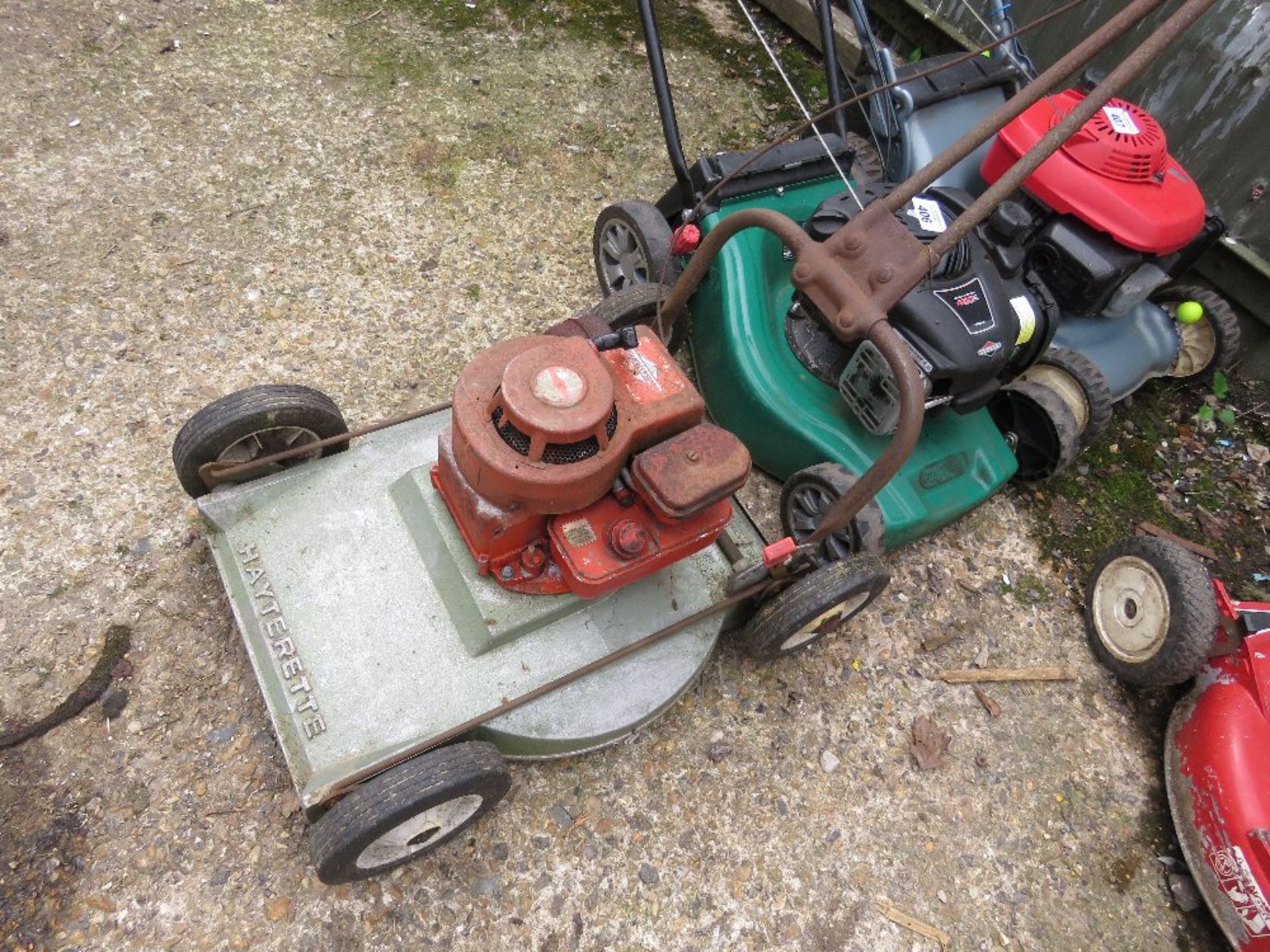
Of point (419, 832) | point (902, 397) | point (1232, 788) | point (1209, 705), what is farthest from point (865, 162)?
point (419, 832)

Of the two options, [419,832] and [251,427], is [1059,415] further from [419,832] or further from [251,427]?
[251,427]

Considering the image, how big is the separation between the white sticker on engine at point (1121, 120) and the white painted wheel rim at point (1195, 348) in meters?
0.84

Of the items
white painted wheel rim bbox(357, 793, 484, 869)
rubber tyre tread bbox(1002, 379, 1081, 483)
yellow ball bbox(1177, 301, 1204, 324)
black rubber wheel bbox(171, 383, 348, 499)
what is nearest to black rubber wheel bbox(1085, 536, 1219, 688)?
rubber tyre tread bbox(1002, 379, 1081, 483)

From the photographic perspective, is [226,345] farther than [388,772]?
Yes

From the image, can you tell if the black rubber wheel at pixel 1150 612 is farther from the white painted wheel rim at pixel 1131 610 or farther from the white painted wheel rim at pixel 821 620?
the white painted wheel rim at pixel 821 620

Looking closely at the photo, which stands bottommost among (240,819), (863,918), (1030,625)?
(240,819)

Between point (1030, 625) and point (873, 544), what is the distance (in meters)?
0.68

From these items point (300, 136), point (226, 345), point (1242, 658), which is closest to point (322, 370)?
point (226, 345)

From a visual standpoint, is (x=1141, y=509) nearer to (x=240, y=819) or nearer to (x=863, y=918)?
(x=863, y=918)

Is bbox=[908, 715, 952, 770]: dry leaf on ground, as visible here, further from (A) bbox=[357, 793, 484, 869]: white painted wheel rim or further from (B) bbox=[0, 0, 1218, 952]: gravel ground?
(A) bbox=[357, 793, 484, 869]: white painted wheel rim

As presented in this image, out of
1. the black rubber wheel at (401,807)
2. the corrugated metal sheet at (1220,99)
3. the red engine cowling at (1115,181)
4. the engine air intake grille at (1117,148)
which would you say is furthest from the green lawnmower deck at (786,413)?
the corrugated metal sheet at (1220,99)

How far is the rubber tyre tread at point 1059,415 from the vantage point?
7.65 feet

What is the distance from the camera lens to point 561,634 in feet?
5.91

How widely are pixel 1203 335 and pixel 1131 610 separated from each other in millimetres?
1115
